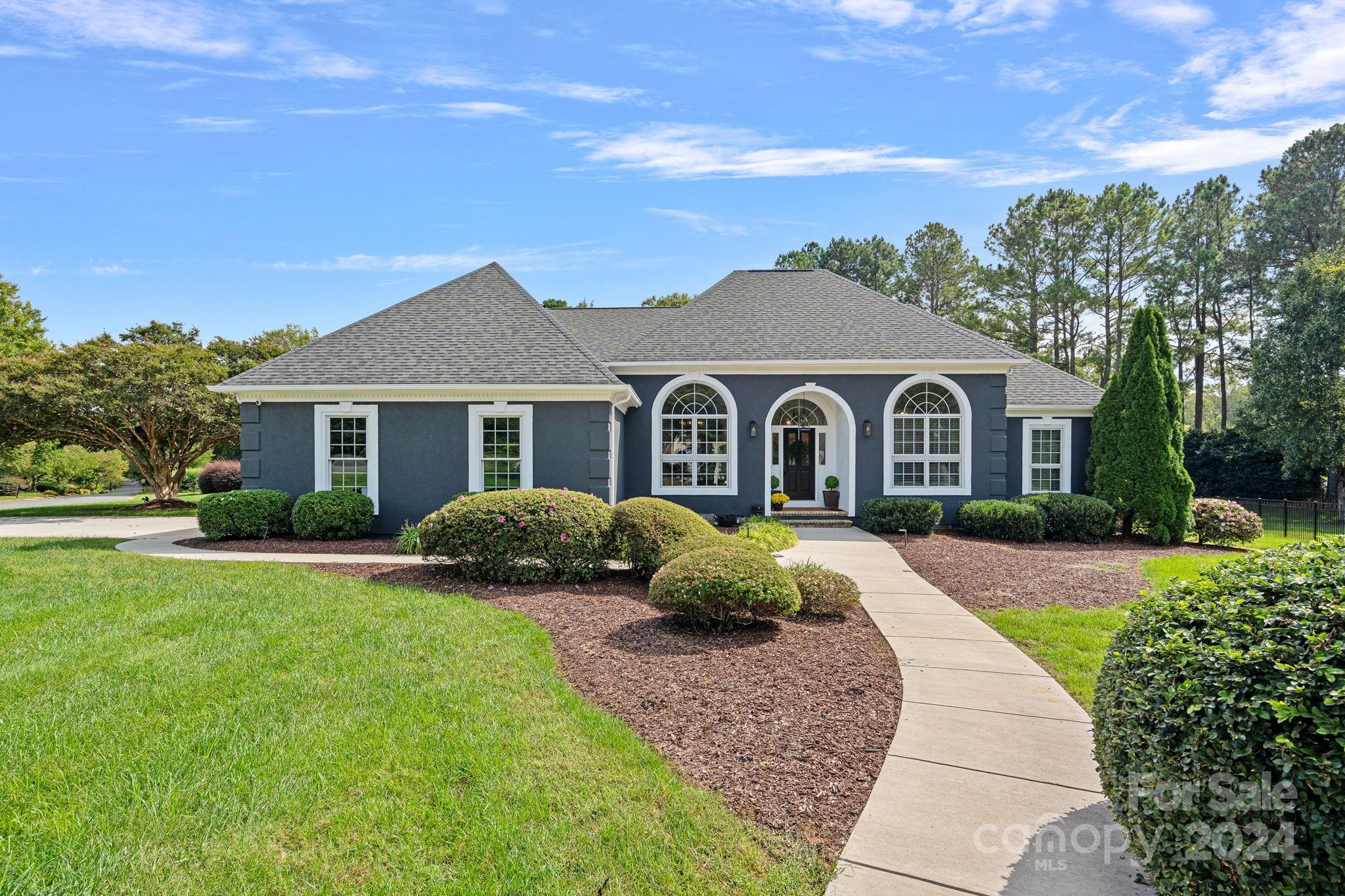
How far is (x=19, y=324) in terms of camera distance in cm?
3453

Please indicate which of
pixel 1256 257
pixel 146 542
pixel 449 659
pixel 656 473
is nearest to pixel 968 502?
pixel 656 473

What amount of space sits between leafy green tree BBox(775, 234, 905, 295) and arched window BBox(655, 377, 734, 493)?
2419 centimetres

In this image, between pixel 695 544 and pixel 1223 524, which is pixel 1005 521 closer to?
pixel 1223 524

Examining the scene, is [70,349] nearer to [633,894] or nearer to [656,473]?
[656,473]

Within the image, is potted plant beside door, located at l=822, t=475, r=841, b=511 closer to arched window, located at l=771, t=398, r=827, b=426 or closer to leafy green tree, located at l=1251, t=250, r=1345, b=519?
arched window, located at l=771, t=398, r=827, b=426

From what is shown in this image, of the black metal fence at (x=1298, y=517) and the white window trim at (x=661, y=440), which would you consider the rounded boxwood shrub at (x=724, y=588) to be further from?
the black metal fence at (x=1298, y=517)

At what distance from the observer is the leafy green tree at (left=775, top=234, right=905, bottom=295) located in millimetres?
36094

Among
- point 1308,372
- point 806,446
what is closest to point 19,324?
point 806,446

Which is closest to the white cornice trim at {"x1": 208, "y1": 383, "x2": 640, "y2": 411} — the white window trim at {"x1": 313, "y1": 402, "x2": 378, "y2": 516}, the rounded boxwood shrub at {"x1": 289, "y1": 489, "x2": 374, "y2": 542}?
the white window trim at {"x1": 313, "y1": 402, "x2": 378, "y2": 516}

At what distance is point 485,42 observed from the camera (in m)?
9.48

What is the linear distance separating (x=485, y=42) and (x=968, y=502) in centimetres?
1331

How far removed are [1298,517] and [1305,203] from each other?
773 inches

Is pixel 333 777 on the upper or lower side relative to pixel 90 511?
upper

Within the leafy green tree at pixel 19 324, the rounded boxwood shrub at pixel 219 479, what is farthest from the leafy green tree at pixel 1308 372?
the leafy green tree at pixel 19 324
